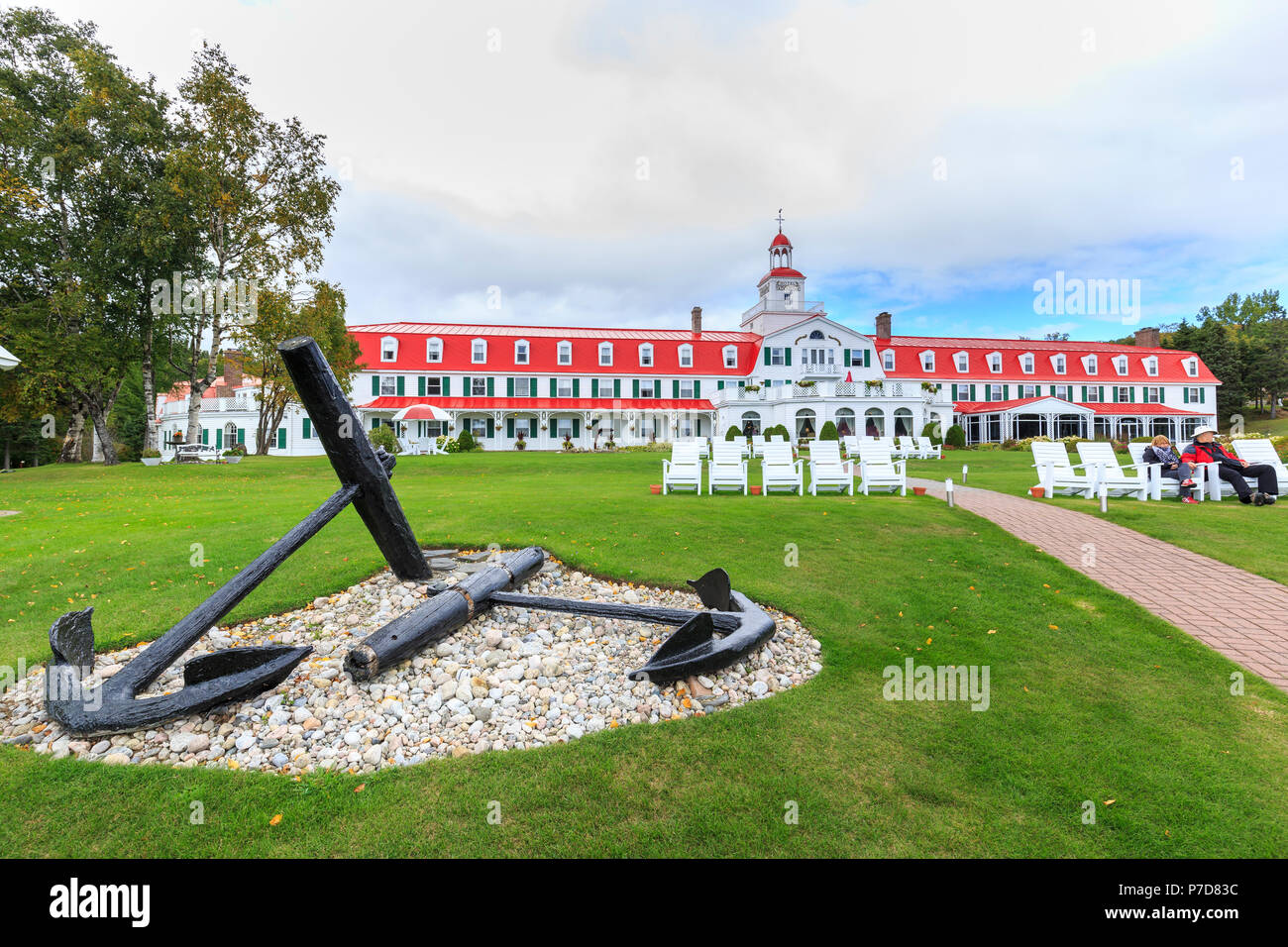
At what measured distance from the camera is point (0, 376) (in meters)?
22.9

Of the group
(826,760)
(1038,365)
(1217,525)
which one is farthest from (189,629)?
(1038,365)

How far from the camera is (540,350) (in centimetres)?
3938

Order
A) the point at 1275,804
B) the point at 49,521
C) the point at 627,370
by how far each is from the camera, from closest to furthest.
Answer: the point at 1275,804 → the point at 49,521 → the point at 627,370

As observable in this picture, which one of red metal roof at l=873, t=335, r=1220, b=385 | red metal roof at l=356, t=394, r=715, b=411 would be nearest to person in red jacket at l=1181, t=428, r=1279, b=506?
red metal roof at l=356, t=394, r=715, b=411

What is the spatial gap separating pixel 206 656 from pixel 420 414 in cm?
3136

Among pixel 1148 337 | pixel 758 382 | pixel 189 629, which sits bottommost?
pixel 189 629

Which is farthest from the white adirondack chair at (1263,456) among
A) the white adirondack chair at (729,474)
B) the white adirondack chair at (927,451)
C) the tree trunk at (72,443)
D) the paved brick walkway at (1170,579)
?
the tree trunk at (72,443)

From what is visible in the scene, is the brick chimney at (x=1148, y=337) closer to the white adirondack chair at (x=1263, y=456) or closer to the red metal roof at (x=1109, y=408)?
the red metal roof at (x=1109, y=408)

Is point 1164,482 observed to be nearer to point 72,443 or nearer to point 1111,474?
point 1111,474

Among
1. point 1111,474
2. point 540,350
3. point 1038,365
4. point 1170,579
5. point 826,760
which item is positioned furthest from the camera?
point 1038,365

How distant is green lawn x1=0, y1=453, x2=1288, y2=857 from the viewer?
276 cm
